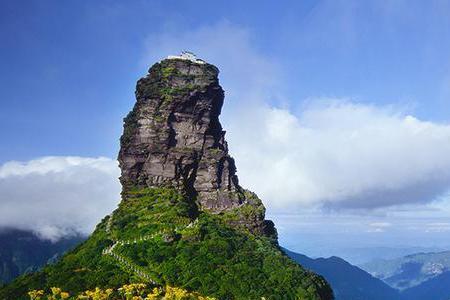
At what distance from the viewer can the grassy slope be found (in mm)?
107375

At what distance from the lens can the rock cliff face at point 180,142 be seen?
486 feet

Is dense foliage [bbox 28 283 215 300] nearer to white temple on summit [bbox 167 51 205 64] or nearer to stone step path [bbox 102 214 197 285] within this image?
stone step path [bbox 102 214 197 285]

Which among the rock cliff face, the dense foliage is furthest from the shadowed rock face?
the dense foliage

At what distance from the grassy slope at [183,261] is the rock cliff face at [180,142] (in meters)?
9.83

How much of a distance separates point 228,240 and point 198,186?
91.1ft

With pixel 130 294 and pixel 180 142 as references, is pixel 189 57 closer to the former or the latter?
pixel 180 142

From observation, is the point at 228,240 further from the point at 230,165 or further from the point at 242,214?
Result: the point at 230,165

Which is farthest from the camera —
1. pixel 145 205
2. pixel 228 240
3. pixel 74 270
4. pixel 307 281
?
pixel 145 205

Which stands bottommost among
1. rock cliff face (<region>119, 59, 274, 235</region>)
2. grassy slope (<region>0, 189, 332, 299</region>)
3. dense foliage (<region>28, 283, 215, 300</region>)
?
dense foliage (<region>28, 283, 215, 300</region>)

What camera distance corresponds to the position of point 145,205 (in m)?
139

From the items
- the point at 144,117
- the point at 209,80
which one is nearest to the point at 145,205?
the point at 144,117

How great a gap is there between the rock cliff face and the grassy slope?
32.3 ft

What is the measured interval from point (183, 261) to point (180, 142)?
4595cm

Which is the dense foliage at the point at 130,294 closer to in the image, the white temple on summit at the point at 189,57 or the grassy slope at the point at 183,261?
the grassy slope at the point at 183,261
